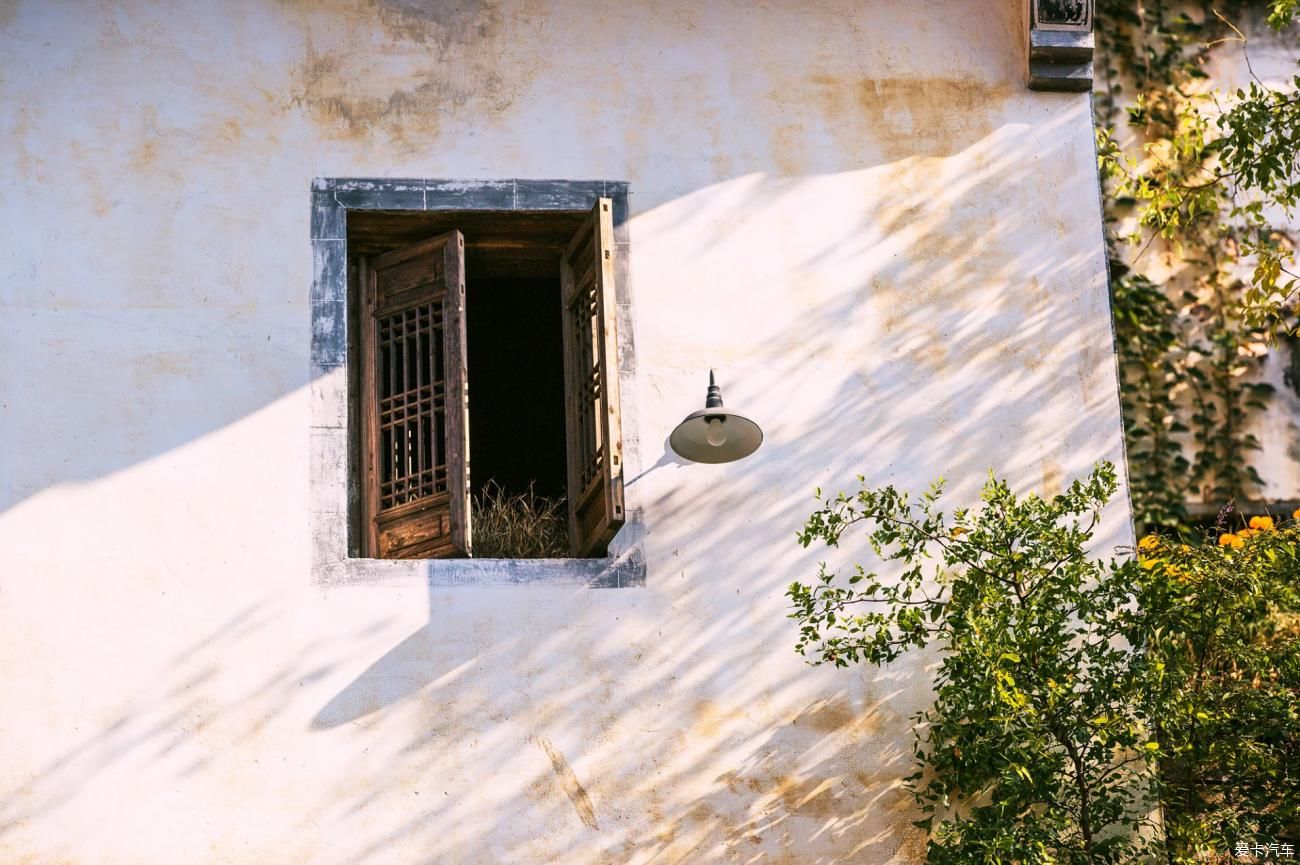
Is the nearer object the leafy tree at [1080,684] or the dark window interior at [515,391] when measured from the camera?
the leafy tree at [1080,684]

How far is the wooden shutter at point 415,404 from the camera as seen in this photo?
792cm

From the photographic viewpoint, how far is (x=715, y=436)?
7.63m

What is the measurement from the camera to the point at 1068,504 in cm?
737

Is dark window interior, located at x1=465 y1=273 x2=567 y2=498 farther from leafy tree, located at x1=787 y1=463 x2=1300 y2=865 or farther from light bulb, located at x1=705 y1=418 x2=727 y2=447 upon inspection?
leafy tree, located at x1=787 y1=463 x2=1300 y2=865

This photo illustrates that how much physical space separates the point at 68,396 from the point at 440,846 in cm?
239

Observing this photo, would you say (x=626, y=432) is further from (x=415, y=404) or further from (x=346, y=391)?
(x=346, y=391)

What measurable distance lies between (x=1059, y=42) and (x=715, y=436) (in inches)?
103

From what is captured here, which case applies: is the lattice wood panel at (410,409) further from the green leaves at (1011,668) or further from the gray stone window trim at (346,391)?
the green leaves at (1011,668)

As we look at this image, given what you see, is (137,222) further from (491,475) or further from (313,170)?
(491,475)

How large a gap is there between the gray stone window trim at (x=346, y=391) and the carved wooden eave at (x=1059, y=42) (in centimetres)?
202

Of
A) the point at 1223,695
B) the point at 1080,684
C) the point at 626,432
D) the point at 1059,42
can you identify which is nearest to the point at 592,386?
the point at 626,432

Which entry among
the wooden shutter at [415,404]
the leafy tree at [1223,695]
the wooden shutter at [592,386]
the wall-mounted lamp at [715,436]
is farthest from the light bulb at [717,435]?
the leafy tree at [1223,695]

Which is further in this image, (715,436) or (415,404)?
(415,404)

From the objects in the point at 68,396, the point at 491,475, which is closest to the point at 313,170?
the point at 68,396
